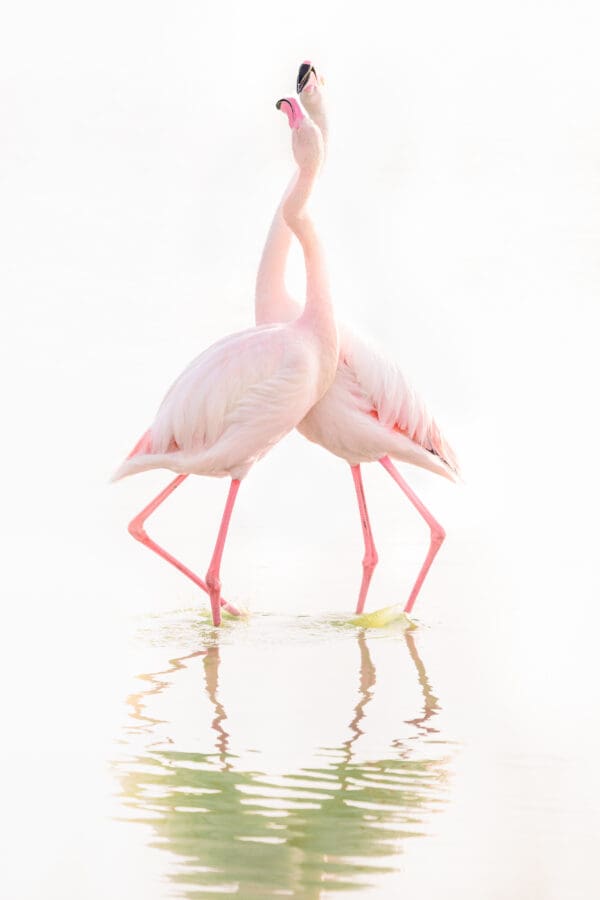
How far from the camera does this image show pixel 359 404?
7.61m

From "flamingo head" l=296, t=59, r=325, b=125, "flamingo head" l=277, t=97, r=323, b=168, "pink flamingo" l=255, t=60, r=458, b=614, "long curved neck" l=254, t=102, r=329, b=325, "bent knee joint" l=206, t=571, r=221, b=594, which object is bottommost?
"bent knee joint" l=206, t=571, r=221, b=594

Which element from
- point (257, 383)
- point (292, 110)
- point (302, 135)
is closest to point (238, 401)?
point (257, 383)

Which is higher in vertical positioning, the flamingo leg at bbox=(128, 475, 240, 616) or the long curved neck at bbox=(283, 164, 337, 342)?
the long curved neck at bbox=(283, 164, 337, 342)

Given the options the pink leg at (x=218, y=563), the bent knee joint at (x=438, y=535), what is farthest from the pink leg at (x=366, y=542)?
Result: the pink leg at (x=218, y=563)

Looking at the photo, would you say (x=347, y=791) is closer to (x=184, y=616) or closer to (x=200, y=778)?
(x=200, y=778)

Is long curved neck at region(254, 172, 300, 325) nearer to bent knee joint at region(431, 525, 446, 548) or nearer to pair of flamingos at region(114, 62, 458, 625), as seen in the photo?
pair of flamingos at region(114, 62, 458, 625)

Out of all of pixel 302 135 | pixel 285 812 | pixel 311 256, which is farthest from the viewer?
pixel 311 256

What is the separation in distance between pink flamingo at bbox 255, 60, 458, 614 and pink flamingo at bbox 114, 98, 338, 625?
0.24 m

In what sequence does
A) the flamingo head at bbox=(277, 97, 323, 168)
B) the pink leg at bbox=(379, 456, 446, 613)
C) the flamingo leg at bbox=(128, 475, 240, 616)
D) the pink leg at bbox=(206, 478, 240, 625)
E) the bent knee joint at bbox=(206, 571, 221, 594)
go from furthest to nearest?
the pink leg at bbox=(379, 456, 446, 613)
the flamingo leg at bbox=(128, 475, 240, 616)
the bent knee joint at bbox=(206, 571, 221, 594)
the pink leg at bbox=(206, 478, 240, 625)
the flamingo head at bbox=(277, 97, 323, 168)

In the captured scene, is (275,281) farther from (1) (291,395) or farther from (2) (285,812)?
(2) (285,812)

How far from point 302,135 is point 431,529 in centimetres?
208

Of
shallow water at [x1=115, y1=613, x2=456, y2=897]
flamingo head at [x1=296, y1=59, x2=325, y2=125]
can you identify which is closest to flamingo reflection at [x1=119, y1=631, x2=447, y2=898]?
shallow water at [x1=115, y1=613, x2=456, y2=897]

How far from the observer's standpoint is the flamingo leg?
787cm

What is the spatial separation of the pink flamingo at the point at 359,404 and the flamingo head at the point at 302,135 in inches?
7.3
